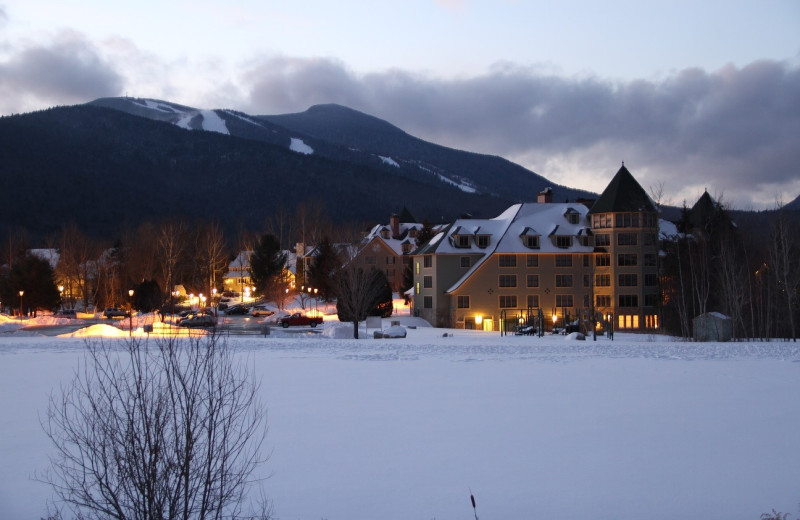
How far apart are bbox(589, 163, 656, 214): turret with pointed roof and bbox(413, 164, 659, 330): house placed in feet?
0.30

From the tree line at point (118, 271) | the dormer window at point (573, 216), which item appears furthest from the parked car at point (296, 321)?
the dormer window at point (573, 216)

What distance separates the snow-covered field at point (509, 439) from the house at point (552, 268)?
36640 mm

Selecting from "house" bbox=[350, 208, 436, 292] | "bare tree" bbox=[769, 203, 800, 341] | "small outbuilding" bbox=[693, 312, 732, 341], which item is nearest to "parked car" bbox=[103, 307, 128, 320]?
"house" bbox=[350, 208, 436, 292]

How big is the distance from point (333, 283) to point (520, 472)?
191 feet

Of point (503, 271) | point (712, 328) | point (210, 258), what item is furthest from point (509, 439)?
point (210, 258)

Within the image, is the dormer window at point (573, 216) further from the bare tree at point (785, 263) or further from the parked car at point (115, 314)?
the parked car at point (115, 314)

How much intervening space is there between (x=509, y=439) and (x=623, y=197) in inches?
2177

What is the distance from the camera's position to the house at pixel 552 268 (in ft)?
215

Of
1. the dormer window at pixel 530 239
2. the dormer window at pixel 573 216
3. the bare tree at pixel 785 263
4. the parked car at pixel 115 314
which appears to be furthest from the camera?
the parked car at pixel 115 314

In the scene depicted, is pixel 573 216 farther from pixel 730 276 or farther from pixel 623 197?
pixel 730 276

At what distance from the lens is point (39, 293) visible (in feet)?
230

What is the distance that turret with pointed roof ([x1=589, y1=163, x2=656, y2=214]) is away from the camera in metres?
67.4

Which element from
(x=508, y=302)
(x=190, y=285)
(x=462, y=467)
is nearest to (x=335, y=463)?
(x=462, y=467)

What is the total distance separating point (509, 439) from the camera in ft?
54.6
